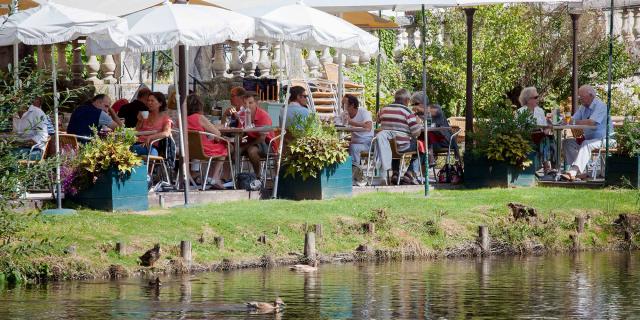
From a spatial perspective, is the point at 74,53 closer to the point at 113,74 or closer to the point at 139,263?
the point at 113,74

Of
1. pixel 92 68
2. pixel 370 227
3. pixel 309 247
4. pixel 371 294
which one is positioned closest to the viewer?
pixel 371 294

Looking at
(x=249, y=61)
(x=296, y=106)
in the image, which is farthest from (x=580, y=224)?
(x=249, y=61)

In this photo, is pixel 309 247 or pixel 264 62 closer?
pixel 309 247

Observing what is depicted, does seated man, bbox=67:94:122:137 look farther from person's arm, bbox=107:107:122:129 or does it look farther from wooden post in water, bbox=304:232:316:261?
wooden post in water, bbox=304:232:316:261

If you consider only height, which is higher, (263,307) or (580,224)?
(580,224)

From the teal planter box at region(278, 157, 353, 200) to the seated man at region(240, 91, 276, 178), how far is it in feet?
2.32

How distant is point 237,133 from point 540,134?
4.84m

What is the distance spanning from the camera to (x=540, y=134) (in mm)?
24688

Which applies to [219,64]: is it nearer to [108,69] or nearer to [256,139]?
[108,69]

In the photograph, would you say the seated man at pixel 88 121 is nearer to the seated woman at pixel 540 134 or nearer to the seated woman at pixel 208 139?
the seated woman at pixel 208 139

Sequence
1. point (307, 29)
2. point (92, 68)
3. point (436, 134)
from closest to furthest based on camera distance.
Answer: point (307, 29)
point (436, 134)
point (92, 68)

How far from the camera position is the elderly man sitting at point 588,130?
24062mm

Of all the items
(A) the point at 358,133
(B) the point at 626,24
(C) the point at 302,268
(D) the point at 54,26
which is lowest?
(C) the point at 302,268

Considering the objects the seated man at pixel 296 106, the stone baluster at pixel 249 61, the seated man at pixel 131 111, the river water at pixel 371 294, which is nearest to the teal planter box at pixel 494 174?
the seated man at pixel 296 106
